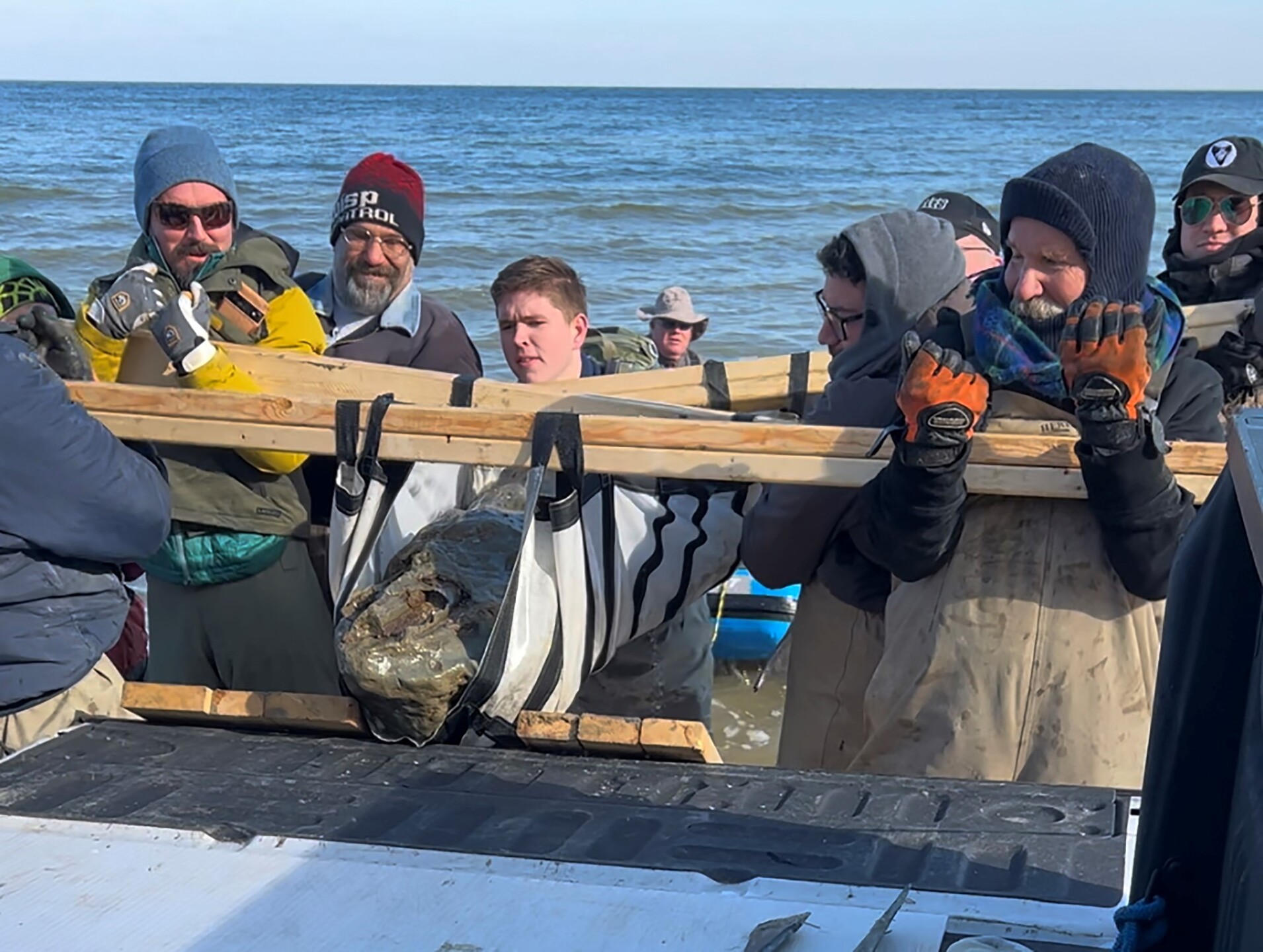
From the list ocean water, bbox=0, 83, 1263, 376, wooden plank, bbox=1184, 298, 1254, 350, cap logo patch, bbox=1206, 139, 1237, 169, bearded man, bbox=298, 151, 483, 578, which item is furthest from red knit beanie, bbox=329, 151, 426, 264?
ocean water, bbox=0, 83, 1263, 376

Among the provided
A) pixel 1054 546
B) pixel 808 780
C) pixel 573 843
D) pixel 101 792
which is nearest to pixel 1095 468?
pixel 1054 546

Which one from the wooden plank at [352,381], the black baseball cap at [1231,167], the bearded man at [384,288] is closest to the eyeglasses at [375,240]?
the bearded man at [384,288]

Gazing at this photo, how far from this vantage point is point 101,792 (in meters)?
2.48

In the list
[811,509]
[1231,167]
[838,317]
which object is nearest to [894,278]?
[838,317]

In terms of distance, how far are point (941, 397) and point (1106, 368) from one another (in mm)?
290

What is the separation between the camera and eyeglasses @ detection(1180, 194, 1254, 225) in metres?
5.23

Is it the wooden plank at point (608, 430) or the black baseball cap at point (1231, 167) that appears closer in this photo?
the wooden plank at point (608, 430)

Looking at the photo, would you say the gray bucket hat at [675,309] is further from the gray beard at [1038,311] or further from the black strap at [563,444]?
the gray beard at [1038,311]

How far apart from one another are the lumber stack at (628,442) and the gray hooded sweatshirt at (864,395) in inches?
6.4

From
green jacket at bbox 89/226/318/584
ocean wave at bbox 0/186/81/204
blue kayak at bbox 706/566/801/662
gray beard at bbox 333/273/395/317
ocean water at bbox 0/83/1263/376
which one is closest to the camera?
green jacket at bbox 89/226/318/584

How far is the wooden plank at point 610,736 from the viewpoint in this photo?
2.78m

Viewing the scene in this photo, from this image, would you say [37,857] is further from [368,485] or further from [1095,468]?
[1095,468]

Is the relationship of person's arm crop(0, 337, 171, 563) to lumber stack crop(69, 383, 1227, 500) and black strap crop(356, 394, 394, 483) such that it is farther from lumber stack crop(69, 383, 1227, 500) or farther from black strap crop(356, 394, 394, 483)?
black strap crop(356, 394, 394, 483)

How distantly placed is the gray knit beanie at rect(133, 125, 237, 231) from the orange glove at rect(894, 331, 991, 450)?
223 centimetres
